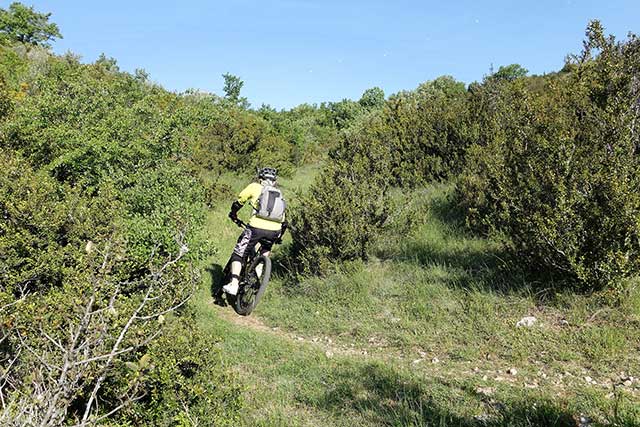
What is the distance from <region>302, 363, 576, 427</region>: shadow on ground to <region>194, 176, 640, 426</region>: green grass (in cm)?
1

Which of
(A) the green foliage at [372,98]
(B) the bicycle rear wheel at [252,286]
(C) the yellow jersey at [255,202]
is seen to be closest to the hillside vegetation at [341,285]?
(B) the bicycle rear wheel at [252,286]

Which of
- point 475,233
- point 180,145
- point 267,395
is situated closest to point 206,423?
point 267,395

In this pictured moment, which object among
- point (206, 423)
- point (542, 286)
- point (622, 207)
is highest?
point (622, 207)

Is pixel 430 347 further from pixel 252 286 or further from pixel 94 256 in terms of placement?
pixel 94 256

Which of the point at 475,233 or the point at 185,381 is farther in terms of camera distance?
the point at 475,233

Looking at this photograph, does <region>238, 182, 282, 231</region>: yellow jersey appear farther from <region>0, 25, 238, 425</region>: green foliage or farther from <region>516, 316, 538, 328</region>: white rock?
<region>516, 316, 538, 328</region>: white rock

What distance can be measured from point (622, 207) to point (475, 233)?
2.74 meters

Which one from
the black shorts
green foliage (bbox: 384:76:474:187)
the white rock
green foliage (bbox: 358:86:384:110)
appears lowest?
the white rock

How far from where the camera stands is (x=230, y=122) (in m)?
15.1

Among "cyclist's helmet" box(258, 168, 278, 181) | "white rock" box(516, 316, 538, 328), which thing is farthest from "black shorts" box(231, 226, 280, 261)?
"white rock" box(516, 316, 538, 328)

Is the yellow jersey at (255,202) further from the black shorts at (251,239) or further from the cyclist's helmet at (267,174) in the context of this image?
the cyclist's helmet at (267,174)

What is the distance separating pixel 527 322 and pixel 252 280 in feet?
11.4

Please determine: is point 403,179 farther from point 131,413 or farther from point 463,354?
point 131,413

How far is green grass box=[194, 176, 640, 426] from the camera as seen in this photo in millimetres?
3297
